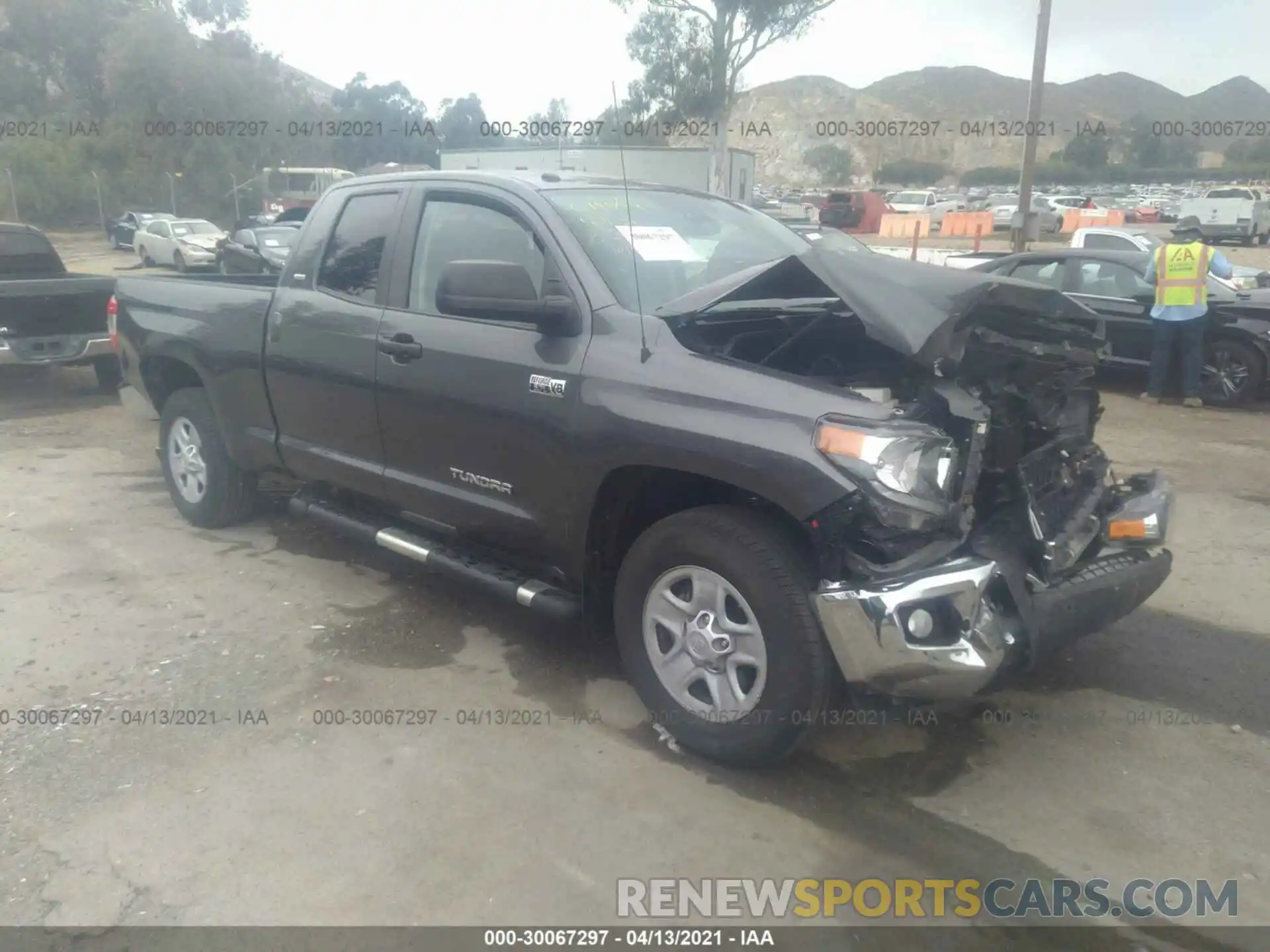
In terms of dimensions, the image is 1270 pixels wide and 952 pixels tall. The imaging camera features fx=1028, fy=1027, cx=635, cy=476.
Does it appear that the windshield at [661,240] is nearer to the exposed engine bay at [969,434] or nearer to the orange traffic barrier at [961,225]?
the exposed engine bay at [969,434]

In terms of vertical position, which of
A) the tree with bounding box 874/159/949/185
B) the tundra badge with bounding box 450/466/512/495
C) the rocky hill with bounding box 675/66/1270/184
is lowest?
the tundra badge with bounding box 450/466/512/495

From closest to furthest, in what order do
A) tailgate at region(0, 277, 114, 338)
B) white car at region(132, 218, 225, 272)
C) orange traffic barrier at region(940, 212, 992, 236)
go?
tailgate at region(0, 277, 114, 338)
white car at region(132, 218, 225, 272)
orange traffic barrier at region(940, 212, 992, 236)

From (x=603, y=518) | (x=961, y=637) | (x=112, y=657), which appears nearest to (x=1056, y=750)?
(x=961, y=637)

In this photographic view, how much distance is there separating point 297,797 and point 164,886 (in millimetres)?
520

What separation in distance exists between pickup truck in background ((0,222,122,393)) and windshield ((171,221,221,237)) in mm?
19295

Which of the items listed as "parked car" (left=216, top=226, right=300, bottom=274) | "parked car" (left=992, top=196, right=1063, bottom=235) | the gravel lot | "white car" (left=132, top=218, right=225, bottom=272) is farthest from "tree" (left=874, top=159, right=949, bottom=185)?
the gravel lot

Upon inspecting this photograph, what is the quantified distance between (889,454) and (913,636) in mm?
538

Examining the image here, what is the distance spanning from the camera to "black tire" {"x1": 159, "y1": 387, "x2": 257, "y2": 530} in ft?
18.8

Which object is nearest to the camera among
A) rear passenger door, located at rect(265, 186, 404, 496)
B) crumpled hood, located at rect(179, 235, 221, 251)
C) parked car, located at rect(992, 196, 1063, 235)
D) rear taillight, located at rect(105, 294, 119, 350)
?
rear passenger door, located at rect(265, 186, 404, 496)

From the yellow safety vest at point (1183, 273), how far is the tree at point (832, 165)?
83.0 metres

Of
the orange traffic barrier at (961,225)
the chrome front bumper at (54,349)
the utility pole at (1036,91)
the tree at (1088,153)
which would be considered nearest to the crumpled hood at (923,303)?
the chrome front bumper at (54,349)

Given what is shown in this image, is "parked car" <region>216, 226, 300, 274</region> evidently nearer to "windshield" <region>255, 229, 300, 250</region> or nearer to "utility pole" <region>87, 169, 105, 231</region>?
"windshield" <region>255, 229, 300, 250</region>

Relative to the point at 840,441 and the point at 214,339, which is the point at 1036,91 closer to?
the point at 214,339

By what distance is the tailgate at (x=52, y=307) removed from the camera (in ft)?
28.6
